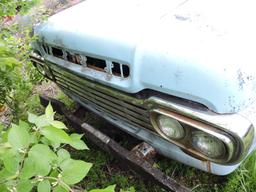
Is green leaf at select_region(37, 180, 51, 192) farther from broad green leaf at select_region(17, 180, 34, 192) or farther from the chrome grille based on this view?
the chrome grille

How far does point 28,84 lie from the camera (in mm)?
2836

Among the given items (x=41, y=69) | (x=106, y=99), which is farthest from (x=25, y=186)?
(x=41, y=69)

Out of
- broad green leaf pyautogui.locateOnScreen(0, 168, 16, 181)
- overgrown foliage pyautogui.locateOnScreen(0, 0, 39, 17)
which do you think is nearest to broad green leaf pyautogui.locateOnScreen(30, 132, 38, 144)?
broad green leaf pyautogui.locateOnScreen(0, 168, 16, 181)

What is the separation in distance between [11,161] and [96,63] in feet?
3.89

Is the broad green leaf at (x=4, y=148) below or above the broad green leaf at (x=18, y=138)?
below

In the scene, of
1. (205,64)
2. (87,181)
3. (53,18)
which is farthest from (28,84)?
(205,64)

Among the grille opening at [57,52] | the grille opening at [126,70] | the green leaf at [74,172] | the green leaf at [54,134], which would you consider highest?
the green leaf at [54,134]

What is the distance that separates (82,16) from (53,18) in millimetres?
326

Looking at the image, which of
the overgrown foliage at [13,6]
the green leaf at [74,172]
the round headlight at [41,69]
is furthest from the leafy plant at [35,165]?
the round headlight at [41,69]

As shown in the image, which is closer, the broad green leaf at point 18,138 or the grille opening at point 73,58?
the broad green leaf at point 18,138

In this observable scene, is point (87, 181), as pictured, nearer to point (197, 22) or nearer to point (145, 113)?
point (145, 113)

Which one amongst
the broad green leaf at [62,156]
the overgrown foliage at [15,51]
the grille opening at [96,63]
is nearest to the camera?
the broad green leaf at [62,156]

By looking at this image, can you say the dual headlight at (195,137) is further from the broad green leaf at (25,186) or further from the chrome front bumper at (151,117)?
the broad green leaf at (25,186)

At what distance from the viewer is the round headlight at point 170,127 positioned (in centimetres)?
175
